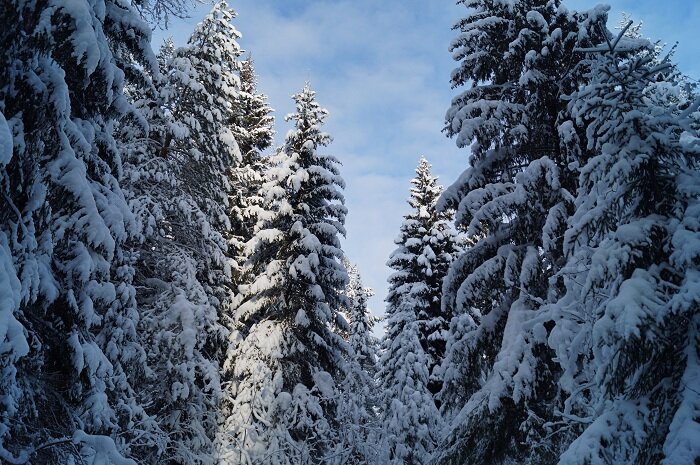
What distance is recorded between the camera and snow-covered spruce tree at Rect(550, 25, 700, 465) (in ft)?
14.7

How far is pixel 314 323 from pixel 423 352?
4.29m

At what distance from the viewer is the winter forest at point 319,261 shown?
4945 mm

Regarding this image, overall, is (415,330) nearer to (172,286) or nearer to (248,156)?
(172,286)

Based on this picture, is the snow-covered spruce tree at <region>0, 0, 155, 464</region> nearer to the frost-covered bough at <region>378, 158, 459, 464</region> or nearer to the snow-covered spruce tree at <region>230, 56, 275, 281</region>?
the snow-covered spruce tree at <region>230, 56, 275, 281</region>

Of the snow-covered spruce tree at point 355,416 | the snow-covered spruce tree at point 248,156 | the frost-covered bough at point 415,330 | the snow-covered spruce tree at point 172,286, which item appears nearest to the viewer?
the snow-covered spruce tree at point 172,286

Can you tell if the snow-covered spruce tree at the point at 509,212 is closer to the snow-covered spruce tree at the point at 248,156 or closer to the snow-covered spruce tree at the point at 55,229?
the snow-covered spruce tree at the point at 55,229

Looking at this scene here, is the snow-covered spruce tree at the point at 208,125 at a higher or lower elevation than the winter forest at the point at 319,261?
higher

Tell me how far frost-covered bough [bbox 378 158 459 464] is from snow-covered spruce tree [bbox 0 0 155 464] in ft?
37.8

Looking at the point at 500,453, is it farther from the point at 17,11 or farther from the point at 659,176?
the point at 17,11

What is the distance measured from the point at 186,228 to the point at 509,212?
8.34 metres

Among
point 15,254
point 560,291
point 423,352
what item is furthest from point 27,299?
point 423,352

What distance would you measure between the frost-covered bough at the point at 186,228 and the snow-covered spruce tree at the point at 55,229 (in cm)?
413

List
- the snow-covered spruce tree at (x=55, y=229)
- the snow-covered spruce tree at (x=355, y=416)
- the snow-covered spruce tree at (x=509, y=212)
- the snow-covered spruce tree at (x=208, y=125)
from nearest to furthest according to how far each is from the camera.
Answer: the snow-covered spruce tree at (x=55, y=229) < the snow-covered spruce tree at (x=509, y=212) < the snow-covered spruce tree at (x=355, y=416) < the snow-covered spruce tree at (x=208, y=125)

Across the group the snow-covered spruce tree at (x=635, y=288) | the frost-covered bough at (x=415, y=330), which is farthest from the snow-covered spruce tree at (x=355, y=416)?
the snow-covered spruce tree at (x=635, y=288)
